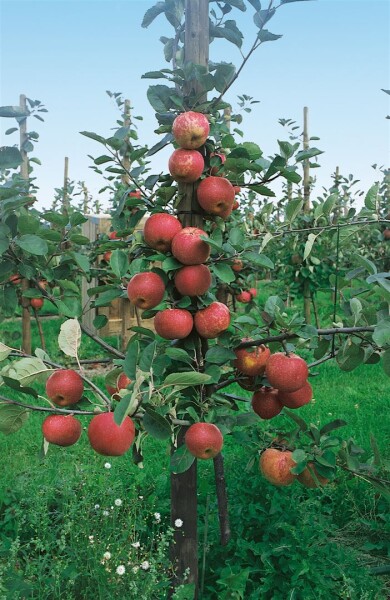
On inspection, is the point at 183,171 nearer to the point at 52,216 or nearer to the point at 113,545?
the point at 52,216

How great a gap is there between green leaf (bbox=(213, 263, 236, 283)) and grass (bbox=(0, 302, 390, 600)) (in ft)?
1.65

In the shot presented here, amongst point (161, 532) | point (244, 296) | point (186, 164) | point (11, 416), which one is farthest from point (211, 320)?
point (244, 296)

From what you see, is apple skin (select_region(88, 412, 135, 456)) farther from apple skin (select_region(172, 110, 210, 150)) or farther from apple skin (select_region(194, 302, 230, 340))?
apple skin (select_region(172, 110, 210, 150))

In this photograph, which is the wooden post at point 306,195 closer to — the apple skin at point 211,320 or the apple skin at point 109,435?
the apple skin at point 211,320

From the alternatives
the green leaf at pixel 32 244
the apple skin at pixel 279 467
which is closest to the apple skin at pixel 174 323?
the green leaf at pixel 32 244

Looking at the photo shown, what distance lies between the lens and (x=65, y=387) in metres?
1.60

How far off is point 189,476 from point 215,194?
914mm

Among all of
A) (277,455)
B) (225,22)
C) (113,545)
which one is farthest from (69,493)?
(225,22)

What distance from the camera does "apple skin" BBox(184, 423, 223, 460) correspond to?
Result: 5.17 ft

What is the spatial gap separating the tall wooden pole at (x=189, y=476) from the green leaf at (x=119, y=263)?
0.66 ft

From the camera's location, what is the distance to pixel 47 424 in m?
1.58

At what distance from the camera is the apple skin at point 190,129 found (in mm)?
1686

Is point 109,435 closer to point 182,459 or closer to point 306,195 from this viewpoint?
point 182,459

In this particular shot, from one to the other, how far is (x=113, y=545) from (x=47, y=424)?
97cm
